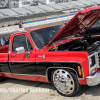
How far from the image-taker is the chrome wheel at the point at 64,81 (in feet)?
12.6

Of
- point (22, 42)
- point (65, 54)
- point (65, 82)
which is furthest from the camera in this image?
point (22, 42)

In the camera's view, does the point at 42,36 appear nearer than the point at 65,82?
No

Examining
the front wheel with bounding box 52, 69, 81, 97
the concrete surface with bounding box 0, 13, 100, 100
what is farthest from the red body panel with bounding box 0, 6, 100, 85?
the concrete surface with bounding box 0, 13, 100, 100

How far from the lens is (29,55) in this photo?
445 cm

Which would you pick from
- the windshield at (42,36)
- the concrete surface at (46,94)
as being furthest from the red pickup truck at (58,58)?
the concrete surface at (46,94)

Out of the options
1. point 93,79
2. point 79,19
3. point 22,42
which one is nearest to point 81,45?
point 79,19

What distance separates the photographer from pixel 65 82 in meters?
3.92

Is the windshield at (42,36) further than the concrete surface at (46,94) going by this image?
Yes

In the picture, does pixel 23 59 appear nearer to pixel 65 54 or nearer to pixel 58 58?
pixel 58 58

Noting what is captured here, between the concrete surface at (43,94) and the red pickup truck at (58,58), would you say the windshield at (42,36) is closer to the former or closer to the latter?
the red pickup truck at (58,58)

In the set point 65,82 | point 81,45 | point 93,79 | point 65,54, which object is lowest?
point 65,82

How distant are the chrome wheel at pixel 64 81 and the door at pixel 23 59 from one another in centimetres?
71

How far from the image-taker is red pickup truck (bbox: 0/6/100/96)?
3594 millimetres

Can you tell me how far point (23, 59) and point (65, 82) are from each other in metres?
Result: 1.42
